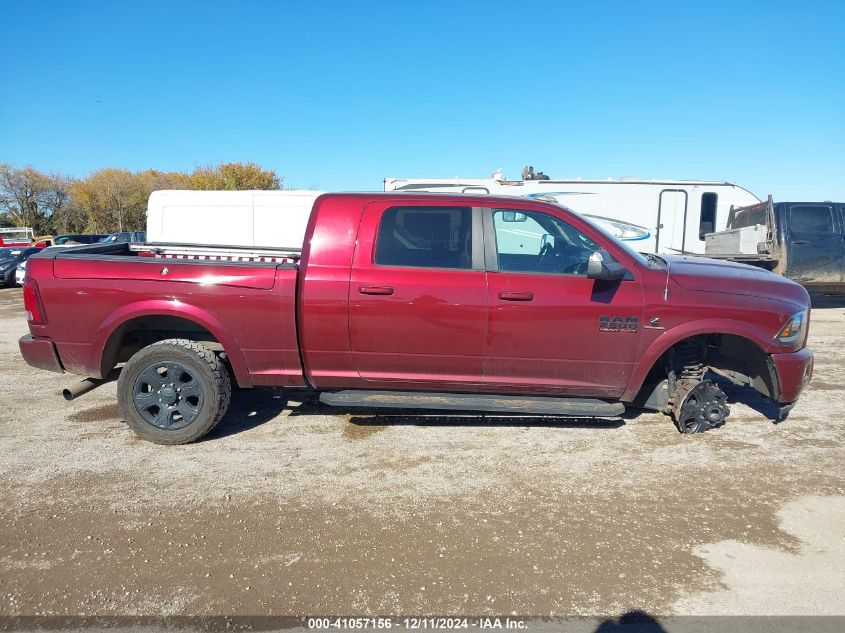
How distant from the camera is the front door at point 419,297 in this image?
13.2ft

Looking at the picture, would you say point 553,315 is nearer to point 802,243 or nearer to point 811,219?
point 802,243

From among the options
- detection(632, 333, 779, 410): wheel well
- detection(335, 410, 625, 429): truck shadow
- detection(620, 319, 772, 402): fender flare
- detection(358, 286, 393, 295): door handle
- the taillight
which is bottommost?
detection(335, 410, 625, 429): truck shadow

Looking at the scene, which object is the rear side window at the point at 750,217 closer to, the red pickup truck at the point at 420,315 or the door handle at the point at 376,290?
the red pickup truck at the point at 420,315

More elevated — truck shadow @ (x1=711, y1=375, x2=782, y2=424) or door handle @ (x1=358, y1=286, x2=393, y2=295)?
door handle @ (x1=358, y1=286, x2=393, y2=295)

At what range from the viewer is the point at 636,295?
4020mm

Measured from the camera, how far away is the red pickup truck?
4.03 meters

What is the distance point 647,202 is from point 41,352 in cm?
1198

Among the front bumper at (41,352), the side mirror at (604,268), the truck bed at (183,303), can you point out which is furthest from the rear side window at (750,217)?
the front bumper at (41,352)

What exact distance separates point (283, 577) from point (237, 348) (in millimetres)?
1987

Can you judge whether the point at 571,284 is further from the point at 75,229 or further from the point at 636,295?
the point at 75,229

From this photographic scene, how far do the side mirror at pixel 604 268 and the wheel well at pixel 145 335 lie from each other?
3.02 metres

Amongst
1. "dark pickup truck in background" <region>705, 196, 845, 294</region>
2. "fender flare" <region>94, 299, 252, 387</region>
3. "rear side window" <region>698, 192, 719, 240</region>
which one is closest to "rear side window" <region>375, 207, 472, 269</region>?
"fender flare" <region>94, 299, 252, 387</region>

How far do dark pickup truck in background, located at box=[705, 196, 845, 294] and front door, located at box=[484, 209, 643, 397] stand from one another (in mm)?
8372

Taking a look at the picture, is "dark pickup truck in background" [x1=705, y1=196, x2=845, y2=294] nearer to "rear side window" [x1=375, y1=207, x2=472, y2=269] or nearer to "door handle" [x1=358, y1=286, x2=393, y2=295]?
"rear side window" [x1=375, y1=207, x2=472, y2=269]
